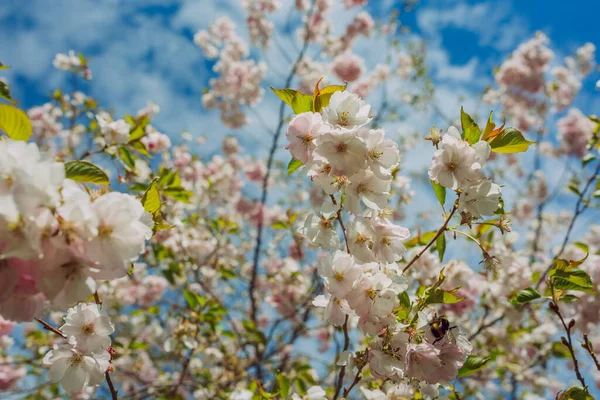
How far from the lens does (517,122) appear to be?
7668 mm

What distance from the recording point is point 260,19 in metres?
6.78

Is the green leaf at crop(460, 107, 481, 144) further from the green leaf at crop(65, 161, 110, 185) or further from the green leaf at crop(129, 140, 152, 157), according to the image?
the green leaf at crop(129, 140, 152, 157)

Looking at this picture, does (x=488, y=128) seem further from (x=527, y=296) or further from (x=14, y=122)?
(x=14, y=122)

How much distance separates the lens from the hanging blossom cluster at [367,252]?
1.20 m

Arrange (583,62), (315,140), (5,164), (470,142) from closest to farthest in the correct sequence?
(5,164), (315,140), (470,142), (583,62)

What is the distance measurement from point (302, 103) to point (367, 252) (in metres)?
0.55

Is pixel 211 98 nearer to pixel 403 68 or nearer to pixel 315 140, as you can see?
pixel 403 68

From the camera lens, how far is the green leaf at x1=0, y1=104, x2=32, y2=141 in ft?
3.00

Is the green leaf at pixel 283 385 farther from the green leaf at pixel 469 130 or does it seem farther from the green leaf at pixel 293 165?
the green leaf at pixel 469 130

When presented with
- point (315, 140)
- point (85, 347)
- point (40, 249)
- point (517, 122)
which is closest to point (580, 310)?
point (315, 140)

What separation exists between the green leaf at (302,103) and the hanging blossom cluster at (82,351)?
0.91m

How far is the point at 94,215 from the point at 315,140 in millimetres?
657

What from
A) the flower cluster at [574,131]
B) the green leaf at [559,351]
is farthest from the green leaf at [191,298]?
the flower cluster at [574,131]

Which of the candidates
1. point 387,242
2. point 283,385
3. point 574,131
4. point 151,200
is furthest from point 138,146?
point 574,131
